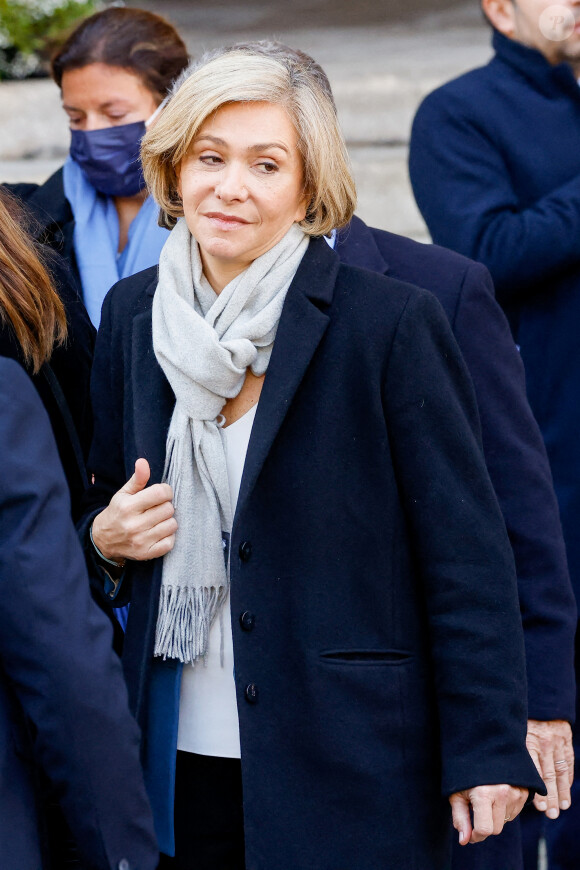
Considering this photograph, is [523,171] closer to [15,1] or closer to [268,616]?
[268,616]

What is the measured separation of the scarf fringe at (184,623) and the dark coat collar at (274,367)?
0.17 meters

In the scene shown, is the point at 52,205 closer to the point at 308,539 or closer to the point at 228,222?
the point at 228,222

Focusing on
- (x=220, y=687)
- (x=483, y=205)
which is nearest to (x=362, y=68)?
(x=483, y=205)

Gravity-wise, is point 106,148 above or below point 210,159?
above

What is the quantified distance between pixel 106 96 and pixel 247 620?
163cm

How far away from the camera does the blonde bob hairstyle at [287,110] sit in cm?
191

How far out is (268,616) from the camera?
1.90 metres

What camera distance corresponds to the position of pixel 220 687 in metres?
1.97

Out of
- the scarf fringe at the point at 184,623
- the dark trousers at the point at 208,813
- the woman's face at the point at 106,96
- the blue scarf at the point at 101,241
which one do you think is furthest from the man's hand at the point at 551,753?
the woman's face at the point at 106,96

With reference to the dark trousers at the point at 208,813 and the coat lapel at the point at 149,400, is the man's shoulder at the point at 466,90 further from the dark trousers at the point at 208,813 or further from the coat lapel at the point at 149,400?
the dark trousers at the point at 208,813

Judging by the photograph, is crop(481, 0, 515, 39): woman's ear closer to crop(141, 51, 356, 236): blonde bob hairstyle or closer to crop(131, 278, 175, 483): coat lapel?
crop(141, 51, 356, 236): blonde bob hairstyle

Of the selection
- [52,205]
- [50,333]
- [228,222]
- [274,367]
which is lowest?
[274,367]

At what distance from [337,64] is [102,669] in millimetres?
4290

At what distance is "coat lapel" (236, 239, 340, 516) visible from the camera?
6.08 ft
